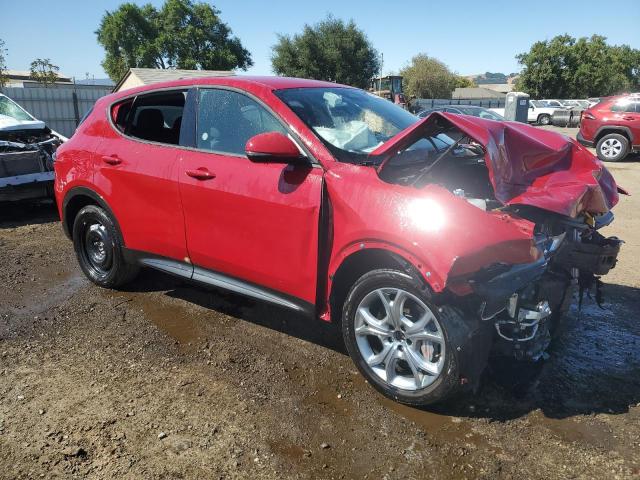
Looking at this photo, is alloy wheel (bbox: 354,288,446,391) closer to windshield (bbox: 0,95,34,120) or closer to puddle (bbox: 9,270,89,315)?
puddle (bbox: 9,270,89,315)

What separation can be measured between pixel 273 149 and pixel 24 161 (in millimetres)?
5749

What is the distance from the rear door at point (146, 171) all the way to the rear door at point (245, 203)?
0.56 feet

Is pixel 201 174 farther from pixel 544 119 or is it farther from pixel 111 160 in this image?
pixel 544 119

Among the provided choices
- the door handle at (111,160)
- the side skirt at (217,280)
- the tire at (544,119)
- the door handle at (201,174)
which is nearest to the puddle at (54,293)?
the side skirt at (217,280)

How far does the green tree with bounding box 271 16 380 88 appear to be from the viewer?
163ft

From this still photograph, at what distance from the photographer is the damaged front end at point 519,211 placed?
8.20 ft

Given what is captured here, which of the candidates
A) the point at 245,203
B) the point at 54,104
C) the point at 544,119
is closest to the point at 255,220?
the point at 245,203

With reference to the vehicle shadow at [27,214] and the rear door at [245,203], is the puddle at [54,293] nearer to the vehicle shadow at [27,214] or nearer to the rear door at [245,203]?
the rear door at [245,203]

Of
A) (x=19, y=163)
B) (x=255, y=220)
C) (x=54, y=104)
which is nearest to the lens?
(x=255, y=220)

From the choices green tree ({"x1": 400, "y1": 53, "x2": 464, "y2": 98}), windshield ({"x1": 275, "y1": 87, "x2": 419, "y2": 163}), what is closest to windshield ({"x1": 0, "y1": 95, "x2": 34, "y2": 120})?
windshield ({"x1": 275, "y1": 87, "x2": 419, "y2": 163})

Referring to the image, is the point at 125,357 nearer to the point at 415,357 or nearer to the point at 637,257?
the point at 415,357

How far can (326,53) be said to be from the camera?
163ft

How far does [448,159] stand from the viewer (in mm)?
3334

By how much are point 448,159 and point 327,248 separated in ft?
3.45
